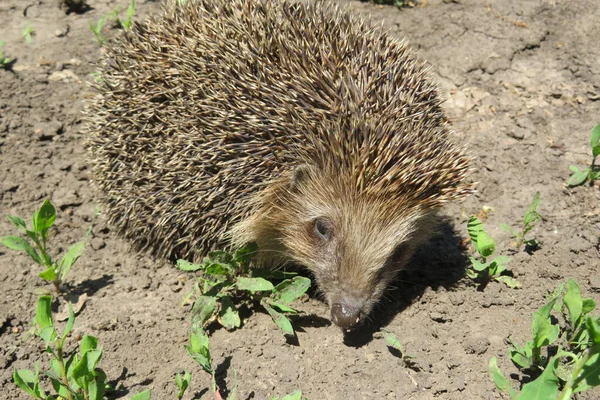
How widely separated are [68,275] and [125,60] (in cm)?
154

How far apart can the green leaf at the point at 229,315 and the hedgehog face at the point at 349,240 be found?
1.81 ft

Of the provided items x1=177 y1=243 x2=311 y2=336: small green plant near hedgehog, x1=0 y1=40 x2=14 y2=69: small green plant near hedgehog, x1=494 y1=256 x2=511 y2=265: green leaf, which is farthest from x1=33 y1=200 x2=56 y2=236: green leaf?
x1=494 y1=256 x2=511 y2=265: green leaf

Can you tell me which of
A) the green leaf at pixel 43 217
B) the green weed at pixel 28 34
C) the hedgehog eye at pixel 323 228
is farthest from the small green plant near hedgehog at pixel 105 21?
the hedgehog eye at pixel 323 228

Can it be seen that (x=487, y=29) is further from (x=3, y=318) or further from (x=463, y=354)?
(x=3, y=318)

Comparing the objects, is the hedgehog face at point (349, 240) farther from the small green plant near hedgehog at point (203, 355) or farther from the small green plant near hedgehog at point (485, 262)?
the small green plant near hedgehog at point (203, 355)

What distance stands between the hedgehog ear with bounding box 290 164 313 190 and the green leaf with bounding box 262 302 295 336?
0.76m

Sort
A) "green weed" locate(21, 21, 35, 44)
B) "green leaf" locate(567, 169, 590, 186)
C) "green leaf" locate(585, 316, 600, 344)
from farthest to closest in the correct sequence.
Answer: "green weed" locate(21, 21, 35, 44), "green leaf" locate(567, 169, 590, 186), "green leaf" locate(585, 316, 600, 344)

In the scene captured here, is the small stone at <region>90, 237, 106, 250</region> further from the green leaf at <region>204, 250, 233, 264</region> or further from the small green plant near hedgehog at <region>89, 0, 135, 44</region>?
the small green plant near hedgehog at <region>89, 0, 135, 44</region>

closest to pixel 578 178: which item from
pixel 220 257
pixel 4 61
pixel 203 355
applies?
pixel 220 257

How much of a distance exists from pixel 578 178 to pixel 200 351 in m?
3.19

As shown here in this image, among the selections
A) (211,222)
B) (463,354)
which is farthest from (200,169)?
(463,354)

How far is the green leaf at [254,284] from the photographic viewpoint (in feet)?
12.4

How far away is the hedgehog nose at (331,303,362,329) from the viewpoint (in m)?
3.63

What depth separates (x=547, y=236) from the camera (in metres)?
4.49
